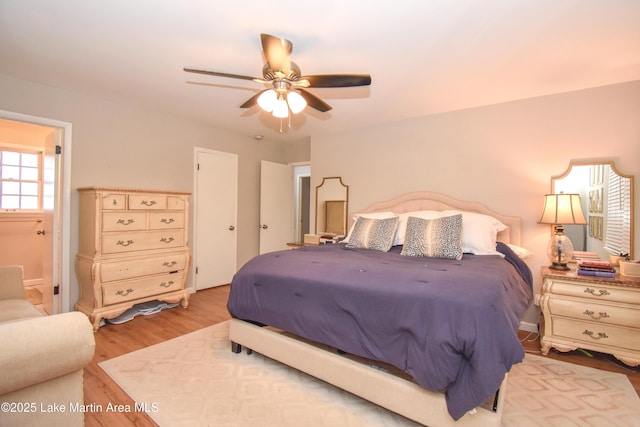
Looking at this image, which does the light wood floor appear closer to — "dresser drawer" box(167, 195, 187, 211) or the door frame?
the door frame

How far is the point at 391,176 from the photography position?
4023 millimetres

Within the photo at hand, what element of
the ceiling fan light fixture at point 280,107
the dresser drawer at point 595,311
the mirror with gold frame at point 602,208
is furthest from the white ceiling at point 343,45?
the dresser drawer at point 595,311

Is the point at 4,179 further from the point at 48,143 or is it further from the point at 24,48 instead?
the point at 24,48

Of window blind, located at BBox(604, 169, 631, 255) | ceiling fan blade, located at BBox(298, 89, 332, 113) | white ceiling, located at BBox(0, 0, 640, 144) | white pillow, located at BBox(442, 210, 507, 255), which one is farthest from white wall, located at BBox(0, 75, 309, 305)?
window blind, located at BBox(604, 169, 631, 255)

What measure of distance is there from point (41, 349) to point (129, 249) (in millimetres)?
2344

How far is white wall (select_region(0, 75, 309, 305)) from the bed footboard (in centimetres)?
250

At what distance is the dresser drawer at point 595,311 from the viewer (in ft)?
7.41

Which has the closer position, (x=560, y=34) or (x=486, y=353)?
(x=486, y=353)

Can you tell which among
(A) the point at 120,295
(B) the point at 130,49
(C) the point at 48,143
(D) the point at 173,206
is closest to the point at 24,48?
(B) the point at 130,49

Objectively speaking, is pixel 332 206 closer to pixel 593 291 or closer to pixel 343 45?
pixel 343 45

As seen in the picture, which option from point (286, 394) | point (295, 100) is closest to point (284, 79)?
point (295, 100)

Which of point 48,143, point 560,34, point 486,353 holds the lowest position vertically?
point 486,353

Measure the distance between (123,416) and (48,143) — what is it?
314 cm

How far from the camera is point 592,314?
2.37 meters
